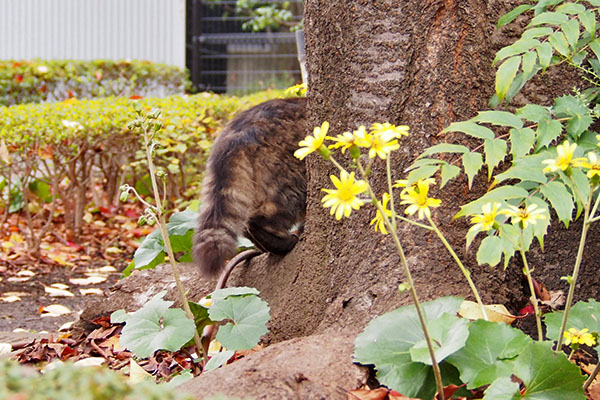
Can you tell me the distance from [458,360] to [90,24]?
10.7 meters

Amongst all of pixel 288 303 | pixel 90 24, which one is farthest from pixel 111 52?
pixel 288 303

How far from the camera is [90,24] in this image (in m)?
11.4

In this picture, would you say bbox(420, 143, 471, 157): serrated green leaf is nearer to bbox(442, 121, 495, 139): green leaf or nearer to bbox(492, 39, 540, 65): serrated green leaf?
bbox(442, 121, 495, 139): green leaf

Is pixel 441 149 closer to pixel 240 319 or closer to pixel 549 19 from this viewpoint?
pixel 549 19

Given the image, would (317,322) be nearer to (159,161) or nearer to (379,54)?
(379,54)

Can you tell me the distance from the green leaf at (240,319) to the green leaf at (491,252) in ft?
2.83

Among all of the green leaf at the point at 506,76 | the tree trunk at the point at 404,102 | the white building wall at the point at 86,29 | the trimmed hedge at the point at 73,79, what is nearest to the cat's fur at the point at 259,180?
the tree trunk at the point at 404,102

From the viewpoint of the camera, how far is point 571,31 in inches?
79.4

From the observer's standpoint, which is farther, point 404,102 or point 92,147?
point 92,147

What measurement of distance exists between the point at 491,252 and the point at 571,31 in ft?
2.23

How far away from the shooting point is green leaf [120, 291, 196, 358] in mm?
2336

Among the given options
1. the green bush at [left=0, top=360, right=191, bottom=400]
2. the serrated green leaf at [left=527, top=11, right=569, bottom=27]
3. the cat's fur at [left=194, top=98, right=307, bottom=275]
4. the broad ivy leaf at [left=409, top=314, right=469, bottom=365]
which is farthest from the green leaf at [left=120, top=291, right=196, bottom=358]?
the serrated green leaf at [left=527, top=11, right=569, bottom=27]

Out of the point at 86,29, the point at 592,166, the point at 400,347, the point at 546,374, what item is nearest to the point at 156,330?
the point at 400,347

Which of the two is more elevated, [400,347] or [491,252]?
[491,252]
